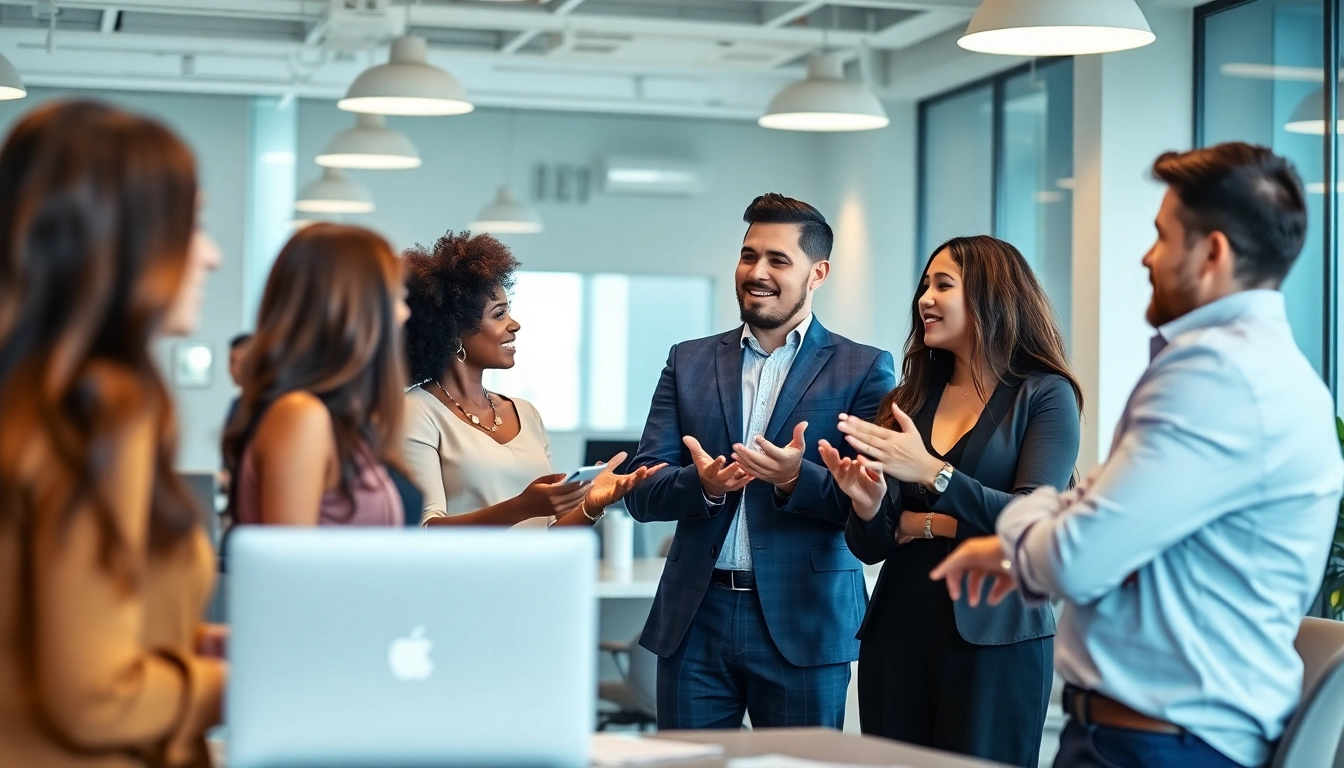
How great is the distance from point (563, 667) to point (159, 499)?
1.54 ft

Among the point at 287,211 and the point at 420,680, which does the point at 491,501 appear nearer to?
the point at 420,680

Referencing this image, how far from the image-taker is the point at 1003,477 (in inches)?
119

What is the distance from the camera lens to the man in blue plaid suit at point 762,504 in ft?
10.5

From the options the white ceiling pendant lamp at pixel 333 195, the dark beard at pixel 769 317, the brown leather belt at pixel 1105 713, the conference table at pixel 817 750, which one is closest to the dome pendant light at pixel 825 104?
the dark beard at pixel 769 317

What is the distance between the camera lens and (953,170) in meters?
9.01

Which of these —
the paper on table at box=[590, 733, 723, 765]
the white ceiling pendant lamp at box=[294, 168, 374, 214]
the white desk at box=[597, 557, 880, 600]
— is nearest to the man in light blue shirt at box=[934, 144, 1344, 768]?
the paper on table at box=[590, 733, 723, 765]

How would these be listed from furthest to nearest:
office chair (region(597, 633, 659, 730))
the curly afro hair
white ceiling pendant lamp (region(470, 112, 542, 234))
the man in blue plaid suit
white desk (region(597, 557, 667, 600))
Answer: white ceiling pendant lamp (region(470, 112, 542, 234)) → office chair (region(597, 633, 659, 730)) → white desk (region(597, 557, 667, 600)) → the curly afro hair → the man in blue plaid suit

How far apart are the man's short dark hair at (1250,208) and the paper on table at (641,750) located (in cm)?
102

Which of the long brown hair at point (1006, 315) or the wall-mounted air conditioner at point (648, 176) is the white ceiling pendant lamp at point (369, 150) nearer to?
the wall-mounted air conditioner at point (648, 176)

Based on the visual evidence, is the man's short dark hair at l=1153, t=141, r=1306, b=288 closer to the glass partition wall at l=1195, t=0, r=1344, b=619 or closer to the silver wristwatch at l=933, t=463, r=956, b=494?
the silver wristwatch at l=933, t=463, r=956, b=494

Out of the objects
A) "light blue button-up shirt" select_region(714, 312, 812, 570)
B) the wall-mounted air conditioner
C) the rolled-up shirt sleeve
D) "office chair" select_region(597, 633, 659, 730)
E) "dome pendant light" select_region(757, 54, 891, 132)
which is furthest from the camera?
the wall-mounted air conditioner

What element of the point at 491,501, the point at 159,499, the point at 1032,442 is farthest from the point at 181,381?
the point at 159,499

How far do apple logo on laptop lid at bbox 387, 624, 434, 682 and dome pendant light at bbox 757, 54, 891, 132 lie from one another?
4.86m

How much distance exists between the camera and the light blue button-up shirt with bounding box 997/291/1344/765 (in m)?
2.02
